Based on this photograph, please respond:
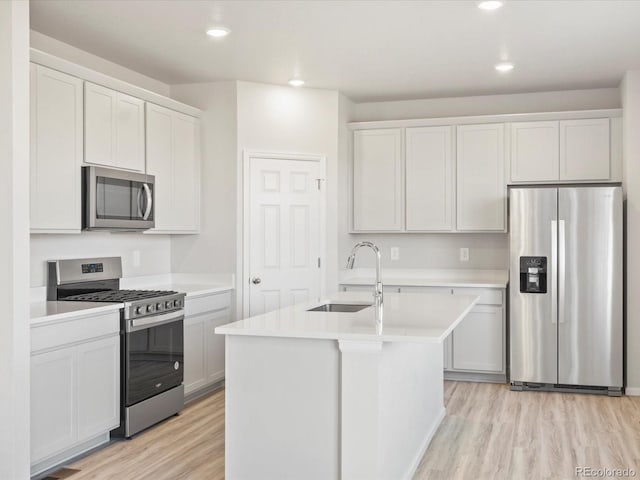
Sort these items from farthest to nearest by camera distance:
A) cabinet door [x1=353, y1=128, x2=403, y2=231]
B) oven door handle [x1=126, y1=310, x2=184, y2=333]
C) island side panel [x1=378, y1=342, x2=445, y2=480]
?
cabinet door [x1=353, y1=128, x2=403, y2=231], oven door handle [x1=126, y1=310, x2=184, y2=333], island side panel [x1=378, y1=342, x2=445, y2=480]

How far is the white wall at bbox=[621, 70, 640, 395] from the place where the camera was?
5.35 metres

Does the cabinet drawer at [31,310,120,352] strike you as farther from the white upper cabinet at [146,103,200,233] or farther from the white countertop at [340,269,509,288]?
the white countertop at [340,269,509,288]

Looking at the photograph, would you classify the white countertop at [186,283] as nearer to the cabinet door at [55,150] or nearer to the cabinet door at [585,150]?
the cabinet door at [55,150]

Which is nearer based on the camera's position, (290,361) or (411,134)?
(290,361)

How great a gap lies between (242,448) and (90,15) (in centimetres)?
268

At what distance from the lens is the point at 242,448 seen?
324 centimetres

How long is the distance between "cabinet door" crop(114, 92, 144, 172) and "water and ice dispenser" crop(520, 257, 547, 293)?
10.3 feet

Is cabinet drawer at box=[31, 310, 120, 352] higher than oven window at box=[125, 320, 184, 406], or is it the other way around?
cabinet drawer at box=[31, 310, 120, 352]

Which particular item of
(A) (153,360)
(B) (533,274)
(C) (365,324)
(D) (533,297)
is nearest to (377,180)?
(B) (533,274)

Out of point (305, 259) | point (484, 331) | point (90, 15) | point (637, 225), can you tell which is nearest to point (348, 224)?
point (305, 259)

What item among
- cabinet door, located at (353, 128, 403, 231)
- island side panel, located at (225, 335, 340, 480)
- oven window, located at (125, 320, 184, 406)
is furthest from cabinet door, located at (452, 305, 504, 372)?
island side panel, located at (225, 335, 340, 480)

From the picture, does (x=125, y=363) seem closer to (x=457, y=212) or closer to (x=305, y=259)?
(x=305, y=259)

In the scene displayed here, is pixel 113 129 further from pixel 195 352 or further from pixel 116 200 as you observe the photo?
pixel 195 352

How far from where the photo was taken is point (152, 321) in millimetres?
4328
